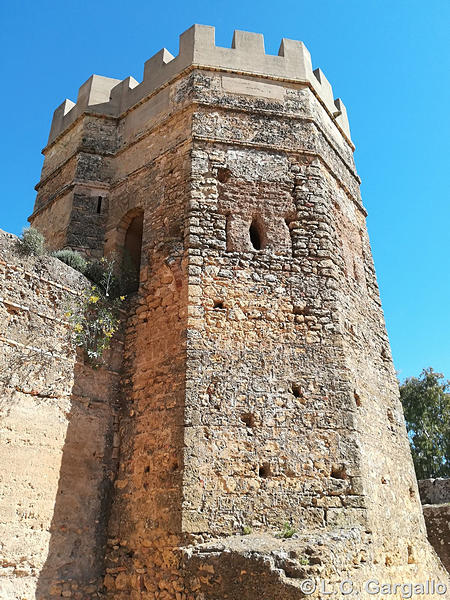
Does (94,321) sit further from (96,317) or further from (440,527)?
(440,527)

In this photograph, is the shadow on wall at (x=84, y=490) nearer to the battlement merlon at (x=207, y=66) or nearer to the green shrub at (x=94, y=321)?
the green shrub at (x=94, y=321)

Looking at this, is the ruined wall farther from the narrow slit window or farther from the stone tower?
the narrow slit window

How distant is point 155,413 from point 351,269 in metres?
3.86

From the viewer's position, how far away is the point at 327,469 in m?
5.90

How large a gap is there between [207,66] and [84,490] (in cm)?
673

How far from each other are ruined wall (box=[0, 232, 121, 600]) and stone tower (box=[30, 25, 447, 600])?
1.00ft

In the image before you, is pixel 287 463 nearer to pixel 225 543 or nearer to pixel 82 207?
pixel 225 543

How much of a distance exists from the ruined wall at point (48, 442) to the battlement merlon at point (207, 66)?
4.18m

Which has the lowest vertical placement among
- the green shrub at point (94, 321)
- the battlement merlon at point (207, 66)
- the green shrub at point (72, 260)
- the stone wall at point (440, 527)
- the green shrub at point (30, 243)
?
the stone wall at point (440, 527)

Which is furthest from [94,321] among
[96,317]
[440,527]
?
[440,527]

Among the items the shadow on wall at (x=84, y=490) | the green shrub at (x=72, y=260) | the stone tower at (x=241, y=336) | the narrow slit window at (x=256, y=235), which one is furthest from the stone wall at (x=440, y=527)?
the green shrub at (x=72, y=260)

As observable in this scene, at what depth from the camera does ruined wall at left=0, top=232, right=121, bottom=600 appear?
551cm

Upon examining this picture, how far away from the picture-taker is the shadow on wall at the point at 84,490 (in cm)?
571

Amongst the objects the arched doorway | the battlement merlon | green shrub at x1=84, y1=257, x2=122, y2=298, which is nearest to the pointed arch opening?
the arched doorway
